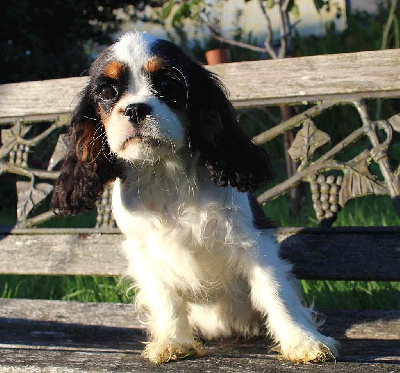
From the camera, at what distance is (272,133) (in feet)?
9.62

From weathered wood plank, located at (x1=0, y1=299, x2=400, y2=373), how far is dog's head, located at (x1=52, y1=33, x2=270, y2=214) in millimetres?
569

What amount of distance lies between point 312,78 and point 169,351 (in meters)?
1.31

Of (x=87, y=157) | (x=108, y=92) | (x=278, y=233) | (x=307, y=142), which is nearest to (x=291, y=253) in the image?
(x=278, y=233)

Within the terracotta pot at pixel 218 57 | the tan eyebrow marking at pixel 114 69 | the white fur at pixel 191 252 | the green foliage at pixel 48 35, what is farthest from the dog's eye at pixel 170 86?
the green foliage at pixel 48 35

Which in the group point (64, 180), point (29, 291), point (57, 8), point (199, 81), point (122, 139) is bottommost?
point (29, 291)

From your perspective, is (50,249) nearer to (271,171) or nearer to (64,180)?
(64,180)

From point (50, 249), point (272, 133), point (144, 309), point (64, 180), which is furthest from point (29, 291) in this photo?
point (272, 133)

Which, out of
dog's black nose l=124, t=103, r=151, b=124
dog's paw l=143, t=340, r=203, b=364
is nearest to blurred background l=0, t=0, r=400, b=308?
dog's paw l=143, t=340, r=203, b=364

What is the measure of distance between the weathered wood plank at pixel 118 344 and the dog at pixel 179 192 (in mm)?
124

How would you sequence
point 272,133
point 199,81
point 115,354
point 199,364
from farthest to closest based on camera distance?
point 272,133, point 199,81, point 115,354, point 199,364

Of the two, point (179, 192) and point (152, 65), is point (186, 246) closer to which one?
point (179, 192)

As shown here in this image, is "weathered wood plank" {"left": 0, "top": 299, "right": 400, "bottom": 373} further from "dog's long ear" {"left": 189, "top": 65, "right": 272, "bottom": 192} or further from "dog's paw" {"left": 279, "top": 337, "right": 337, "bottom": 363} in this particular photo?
"dog's long ear" {"left": 189, "top": 65, "right": 272, "bottom": 192}

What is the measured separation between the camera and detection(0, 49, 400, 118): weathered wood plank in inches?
107

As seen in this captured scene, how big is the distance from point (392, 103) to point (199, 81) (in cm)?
468
